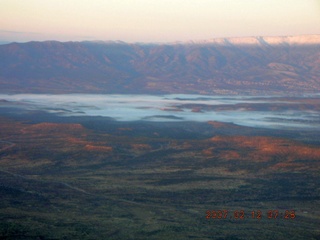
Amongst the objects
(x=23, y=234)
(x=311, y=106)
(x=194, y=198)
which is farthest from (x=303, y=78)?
(x=23, y=234)

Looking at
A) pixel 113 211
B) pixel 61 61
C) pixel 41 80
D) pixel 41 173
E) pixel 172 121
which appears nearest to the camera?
pixel 113 211

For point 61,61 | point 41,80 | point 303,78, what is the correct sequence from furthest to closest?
point 61,61 < point 303,78 < point 41,80

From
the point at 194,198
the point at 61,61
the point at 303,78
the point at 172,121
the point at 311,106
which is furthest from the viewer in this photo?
the point at 61,61

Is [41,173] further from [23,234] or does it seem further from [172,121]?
[172,121]

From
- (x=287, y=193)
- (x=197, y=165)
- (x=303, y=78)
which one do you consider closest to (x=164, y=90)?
(x=303, y=78)

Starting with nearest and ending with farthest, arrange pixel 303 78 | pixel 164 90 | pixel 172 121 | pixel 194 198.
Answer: pixel 194 198 < pixel 172 121 < pixel 164 90 < pixel 303 78

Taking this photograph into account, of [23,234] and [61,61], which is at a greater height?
[61,61]

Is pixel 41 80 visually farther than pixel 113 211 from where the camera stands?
Yes

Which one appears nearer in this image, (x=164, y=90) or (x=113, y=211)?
(x=113, y=211)

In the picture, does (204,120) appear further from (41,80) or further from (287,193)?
(41,80)
